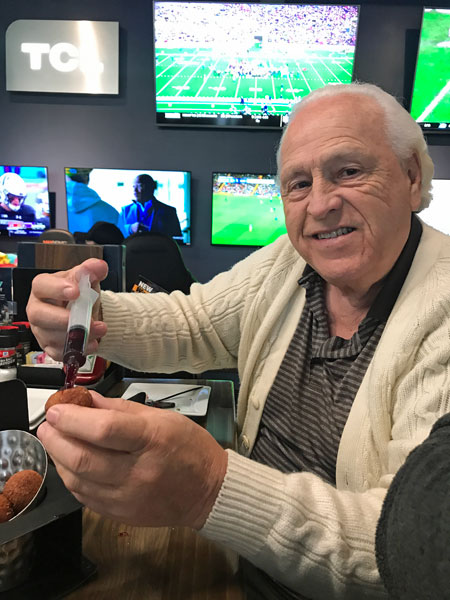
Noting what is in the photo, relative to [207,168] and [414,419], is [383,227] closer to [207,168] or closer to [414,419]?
[414,419]

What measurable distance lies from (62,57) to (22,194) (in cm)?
125

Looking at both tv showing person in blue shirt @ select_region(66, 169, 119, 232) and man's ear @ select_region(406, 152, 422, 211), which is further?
tv showing person in blue shirt @ select_region(66, 169, 119, 232)

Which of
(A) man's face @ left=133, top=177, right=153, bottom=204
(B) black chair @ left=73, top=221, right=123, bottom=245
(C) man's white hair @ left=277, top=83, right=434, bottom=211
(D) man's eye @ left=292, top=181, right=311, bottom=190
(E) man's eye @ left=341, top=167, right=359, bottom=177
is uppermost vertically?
(C) man's white hair @ left=277, top=83, right=434, bottom=211

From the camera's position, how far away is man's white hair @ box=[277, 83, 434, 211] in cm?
90

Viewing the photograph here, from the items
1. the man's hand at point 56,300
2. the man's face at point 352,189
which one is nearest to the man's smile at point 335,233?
the man's face at point 352,189

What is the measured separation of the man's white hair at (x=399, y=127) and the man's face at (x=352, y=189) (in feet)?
0.06

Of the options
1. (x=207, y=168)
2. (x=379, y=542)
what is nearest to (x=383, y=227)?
(x=379, y=542)

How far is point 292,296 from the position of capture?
3.61ft

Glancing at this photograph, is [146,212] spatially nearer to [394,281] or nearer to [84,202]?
[84,202]

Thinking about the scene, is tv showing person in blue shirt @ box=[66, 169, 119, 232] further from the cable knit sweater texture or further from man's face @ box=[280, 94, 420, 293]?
man's face @ box=[280, 94, 420, 293]

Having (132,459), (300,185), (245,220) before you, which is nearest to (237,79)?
(245,220)

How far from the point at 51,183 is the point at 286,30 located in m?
2.47

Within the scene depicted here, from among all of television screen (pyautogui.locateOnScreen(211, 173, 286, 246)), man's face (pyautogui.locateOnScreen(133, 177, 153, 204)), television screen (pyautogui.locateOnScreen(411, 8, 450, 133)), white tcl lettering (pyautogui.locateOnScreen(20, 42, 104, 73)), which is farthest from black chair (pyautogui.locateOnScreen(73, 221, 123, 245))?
television screen (pyautogui.locateOnScreen(411, 8, 450, 133))

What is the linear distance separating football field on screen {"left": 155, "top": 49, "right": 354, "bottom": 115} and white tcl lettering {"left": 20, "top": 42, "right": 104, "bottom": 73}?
63 centimetres
